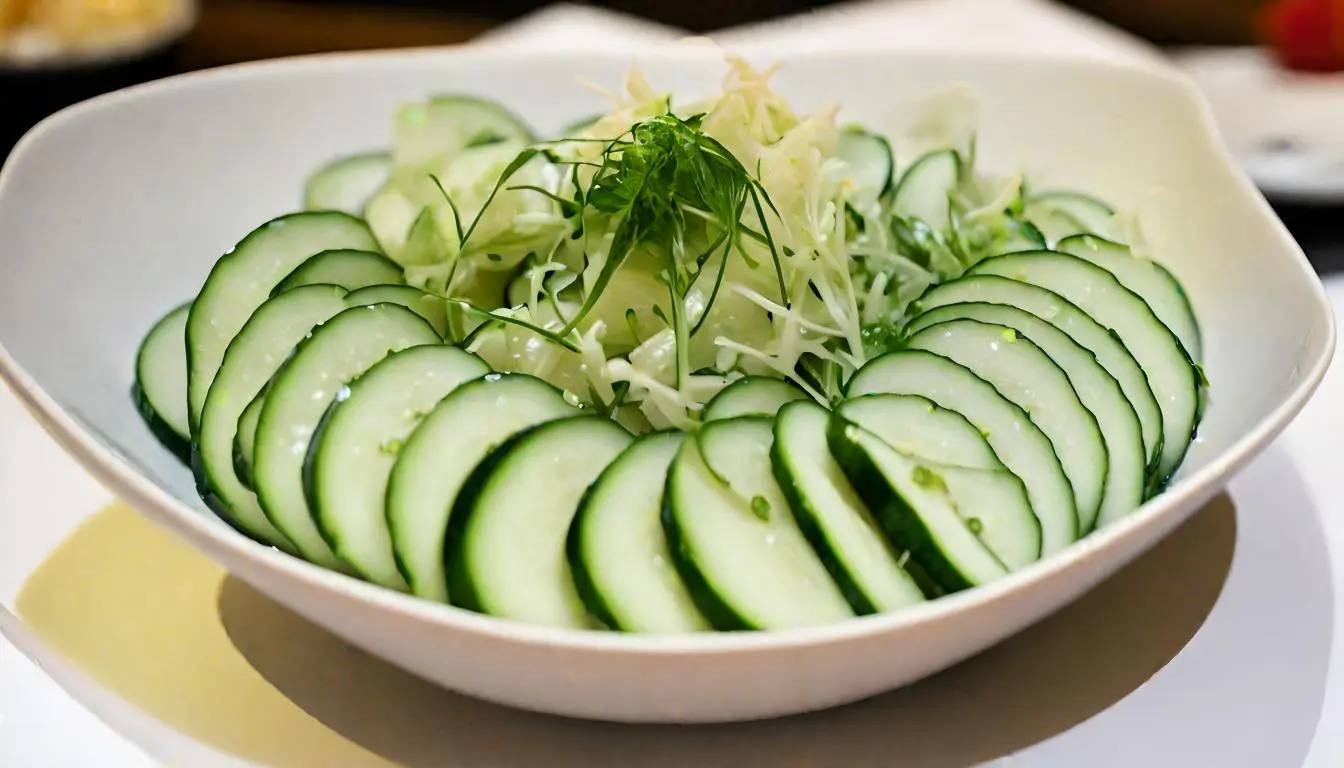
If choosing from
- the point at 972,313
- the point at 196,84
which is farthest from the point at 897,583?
the point at 196,84

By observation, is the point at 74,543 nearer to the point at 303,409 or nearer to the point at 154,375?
the point at 154,375

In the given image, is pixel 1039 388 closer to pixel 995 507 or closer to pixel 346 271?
pixel 995 507

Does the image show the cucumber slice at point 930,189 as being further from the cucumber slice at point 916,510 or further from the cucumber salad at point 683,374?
the cucumber slice at point 916,510

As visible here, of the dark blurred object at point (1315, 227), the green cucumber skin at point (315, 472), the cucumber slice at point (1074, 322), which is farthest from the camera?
the dark blurred object at point (1315, 227)

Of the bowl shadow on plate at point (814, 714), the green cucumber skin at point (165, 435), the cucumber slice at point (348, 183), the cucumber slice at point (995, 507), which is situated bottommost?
the bowl shadow on plate at point (814, 714)

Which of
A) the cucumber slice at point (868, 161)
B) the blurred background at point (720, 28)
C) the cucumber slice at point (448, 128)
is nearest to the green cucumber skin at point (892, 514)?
the cucumber slice at point (868, 161)

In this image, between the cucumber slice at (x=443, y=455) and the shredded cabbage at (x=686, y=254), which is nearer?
the cucumber slice at (x=443, y=455)
